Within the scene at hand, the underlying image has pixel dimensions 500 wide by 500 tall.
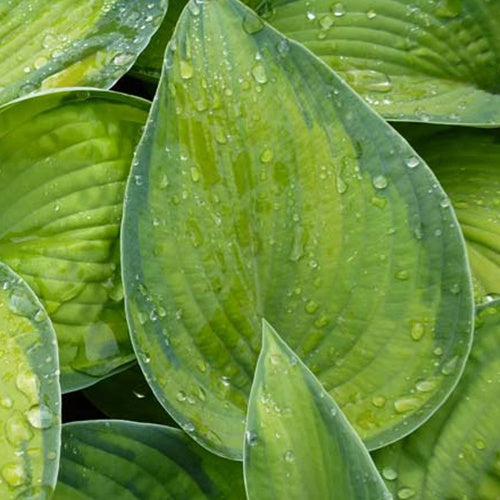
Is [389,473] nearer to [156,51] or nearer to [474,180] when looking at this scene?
[474,180]

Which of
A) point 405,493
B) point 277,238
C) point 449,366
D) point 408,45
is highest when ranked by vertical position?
point 408,45

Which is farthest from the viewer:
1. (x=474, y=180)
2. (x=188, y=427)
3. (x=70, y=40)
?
(x=474, y=180)

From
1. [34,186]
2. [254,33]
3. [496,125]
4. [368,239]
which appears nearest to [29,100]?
[34,186]

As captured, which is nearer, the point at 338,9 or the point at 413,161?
the point at 413,161

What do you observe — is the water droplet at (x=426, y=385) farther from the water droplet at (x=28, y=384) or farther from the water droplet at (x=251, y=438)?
the water droplet at (x=28, y=384)

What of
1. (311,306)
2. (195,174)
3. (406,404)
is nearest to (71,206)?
(195,174)

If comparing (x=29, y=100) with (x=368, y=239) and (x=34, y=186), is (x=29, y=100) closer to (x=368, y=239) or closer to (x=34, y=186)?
(x=34, y=186)
